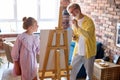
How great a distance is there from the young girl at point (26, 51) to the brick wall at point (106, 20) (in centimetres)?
185

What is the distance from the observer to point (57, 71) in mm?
3439

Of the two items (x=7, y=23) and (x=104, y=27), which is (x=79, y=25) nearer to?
(x=104, y=27)

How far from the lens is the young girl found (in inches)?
118

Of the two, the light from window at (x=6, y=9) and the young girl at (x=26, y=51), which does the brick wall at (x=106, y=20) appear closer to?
the young girl at (x=26, y=51)

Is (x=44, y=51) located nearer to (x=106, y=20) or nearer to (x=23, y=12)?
(x=106, y=20)

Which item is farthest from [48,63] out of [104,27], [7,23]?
[7,23]

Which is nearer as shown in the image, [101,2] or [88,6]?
[101,2]

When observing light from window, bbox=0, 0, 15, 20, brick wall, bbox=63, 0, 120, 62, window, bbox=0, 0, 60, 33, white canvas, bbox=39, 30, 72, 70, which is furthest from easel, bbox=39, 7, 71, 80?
light from window, bbox=0, 0, 15, 20

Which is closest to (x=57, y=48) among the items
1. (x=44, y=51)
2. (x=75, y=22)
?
(x=44, y=51)

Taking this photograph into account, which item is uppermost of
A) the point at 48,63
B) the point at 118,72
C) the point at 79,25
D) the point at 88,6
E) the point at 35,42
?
the point at 88,6

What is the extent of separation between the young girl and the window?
12.2 feet

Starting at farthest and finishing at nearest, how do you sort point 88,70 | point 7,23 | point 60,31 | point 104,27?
point 7,23 < point 104,27 < point 88,70 < point 60,31

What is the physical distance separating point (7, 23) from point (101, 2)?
342 cm

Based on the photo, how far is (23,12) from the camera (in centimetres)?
717
